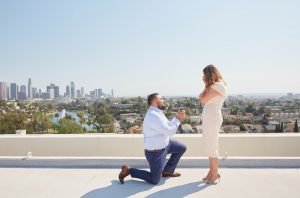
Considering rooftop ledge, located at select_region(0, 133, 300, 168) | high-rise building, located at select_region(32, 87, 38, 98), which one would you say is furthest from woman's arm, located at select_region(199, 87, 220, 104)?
high-rise building, located at select_region(32, 87, 38, 98)

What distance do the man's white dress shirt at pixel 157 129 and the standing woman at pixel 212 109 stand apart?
1.26ft

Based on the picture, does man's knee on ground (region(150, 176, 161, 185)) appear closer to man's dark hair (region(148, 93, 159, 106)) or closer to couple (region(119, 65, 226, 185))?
couple (region(119, 65, 226, 185))

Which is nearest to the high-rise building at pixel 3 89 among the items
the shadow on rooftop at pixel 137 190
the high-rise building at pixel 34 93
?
the high-rise building at pixel 34 93

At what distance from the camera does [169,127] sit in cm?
378

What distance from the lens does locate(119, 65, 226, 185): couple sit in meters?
3.79

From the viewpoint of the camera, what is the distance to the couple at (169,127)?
3.79 meters

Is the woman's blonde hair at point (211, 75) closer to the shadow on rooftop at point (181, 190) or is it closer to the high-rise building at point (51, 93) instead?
the shadow on rooftop at point (181, 190)

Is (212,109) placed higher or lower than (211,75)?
lower

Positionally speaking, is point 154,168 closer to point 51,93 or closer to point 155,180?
point 155,180

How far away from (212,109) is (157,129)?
27.7 inches

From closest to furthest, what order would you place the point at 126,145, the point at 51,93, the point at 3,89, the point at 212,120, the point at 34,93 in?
1. the point at 212,120
2. the point at 126,145
3. the point at 3,89
4. the point at 51,93
5. the point at 34,93

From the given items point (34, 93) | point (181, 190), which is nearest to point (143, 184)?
point (181, 190)

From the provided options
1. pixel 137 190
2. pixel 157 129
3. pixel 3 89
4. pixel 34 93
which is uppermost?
pixel 3 89

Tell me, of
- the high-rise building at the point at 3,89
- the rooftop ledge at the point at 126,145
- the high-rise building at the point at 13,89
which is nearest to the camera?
the rooftop ledge at the point at 126,145
